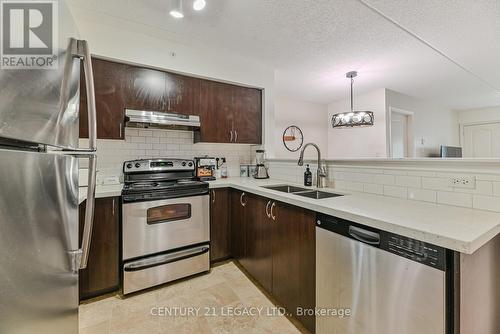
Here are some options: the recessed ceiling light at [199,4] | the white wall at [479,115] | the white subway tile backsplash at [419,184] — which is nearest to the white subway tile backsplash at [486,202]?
the white subway tile backsplash at [419,184]

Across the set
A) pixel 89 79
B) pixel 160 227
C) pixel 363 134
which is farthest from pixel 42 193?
pixel 363 134

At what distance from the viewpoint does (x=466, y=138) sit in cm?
558

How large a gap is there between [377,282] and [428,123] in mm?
5659

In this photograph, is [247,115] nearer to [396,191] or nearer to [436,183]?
[396,191]

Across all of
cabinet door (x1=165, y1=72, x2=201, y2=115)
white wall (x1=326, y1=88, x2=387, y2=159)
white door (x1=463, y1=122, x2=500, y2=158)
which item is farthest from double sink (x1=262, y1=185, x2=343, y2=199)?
white door (x1=463, y1=122, x2=500, y2=158)

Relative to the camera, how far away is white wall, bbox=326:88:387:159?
4.14 metres

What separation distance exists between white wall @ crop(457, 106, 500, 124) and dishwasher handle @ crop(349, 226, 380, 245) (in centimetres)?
693

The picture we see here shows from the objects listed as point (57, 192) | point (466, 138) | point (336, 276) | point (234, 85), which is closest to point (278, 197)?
point (336, 276)

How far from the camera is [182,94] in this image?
2463 millimetres

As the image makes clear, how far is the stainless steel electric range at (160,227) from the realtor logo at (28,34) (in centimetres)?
145

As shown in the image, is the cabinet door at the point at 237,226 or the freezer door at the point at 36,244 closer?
the freezer door at the point at 36,244

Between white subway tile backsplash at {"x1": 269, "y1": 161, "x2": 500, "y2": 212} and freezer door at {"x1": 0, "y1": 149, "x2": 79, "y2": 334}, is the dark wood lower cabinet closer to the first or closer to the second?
white subway tile backsplash at {"x1": 269, "y1": 161, "x2": 500, "y2": 212}

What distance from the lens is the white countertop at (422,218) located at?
0.79 meters

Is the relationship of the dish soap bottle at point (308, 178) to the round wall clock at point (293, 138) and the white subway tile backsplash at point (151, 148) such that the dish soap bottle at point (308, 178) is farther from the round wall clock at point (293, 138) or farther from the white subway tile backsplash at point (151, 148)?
the round wall clock at point (293, 138)
